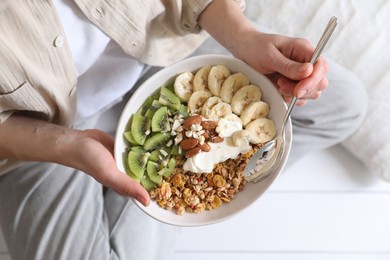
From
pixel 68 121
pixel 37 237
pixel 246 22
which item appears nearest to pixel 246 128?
pixel 246 22

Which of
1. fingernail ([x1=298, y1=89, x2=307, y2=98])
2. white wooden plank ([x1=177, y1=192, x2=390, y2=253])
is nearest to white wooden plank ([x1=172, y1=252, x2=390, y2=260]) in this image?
white wooden plank ([x1=177, y1=192, x2=390, y2=253])

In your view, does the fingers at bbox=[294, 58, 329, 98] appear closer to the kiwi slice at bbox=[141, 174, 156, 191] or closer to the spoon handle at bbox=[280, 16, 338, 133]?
the spoon handle at bbox=[280, 16, 338, 133]

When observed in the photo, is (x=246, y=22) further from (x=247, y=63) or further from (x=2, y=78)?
(x=2, y=78)

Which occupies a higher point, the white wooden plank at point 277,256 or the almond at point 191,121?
the almond at point 191,121

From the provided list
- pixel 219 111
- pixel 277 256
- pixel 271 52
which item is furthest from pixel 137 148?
pixel 277 256

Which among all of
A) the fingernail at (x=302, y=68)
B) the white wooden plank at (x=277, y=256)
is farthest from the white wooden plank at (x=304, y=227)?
the fingernail at (x=302, y=68)

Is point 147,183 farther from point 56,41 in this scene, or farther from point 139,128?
point 56,41

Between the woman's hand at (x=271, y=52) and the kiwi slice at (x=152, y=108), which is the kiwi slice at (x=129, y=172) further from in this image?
the woman's hand at (x=271, y=52)
